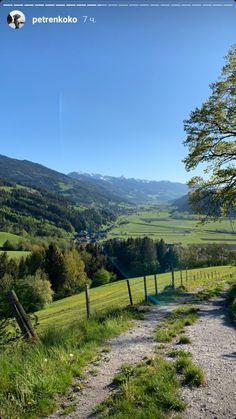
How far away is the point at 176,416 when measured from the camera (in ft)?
20.2

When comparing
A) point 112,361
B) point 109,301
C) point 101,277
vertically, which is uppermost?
point 112,361

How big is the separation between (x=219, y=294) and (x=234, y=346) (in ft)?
48.3

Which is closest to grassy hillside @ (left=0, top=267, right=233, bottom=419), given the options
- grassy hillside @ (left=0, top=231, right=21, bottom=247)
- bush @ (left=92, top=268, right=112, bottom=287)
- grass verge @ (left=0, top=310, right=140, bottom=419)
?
grass verge @ (left=0, top=310, right=140, bottom=419)

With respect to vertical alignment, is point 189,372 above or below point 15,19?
below

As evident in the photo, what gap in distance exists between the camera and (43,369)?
7918mm

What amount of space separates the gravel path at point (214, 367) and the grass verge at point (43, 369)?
2773 mm

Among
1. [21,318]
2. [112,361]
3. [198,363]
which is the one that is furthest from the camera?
[21,318]

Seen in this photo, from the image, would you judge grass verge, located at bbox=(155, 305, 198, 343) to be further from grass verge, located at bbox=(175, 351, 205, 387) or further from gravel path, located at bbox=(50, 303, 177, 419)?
grass verge, located at bbox=(175, 351, 205, 387)

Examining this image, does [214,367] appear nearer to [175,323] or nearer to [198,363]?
[198,363]

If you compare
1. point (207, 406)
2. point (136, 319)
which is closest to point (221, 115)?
point (136, 319)

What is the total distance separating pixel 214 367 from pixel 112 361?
2.74 m

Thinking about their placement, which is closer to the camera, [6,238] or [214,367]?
[214,367]

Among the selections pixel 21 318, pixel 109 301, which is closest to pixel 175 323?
pixel 21 318

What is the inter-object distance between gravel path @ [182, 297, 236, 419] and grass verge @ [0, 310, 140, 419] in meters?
2.77
